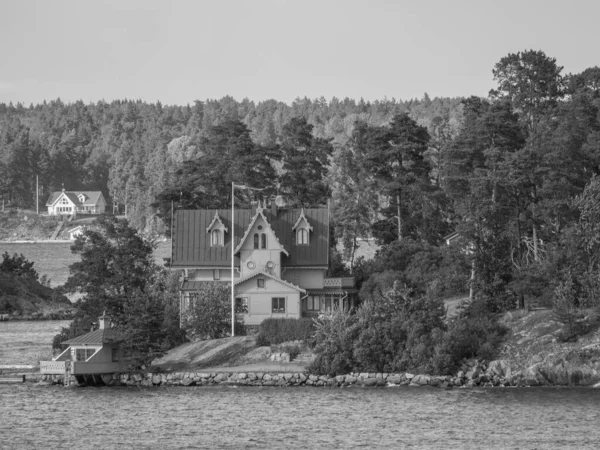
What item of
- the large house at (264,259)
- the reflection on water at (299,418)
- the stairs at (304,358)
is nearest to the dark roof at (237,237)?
the large house at (264,259)

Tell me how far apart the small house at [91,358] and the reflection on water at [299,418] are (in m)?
1.16

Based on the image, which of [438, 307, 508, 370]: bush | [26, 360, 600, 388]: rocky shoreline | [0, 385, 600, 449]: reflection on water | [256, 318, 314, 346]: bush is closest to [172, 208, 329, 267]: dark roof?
[256, 318, 314, 346]: bush

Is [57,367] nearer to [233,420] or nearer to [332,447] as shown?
[233,420]

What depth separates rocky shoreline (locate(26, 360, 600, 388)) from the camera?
6525 centimetres

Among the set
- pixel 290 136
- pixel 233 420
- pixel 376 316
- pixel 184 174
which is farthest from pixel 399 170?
pixel 233 420

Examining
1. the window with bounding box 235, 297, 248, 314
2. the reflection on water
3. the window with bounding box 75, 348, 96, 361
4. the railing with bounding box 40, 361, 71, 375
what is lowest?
the reflection on water

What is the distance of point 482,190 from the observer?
78438mm

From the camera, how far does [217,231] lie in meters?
80.4

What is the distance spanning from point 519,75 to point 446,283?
76.2ft

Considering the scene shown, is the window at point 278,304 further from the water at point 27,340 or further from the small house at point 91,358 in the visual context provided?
the water at point 27,340

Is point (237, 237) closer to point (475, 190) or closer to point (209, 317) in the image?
point (209, 317)

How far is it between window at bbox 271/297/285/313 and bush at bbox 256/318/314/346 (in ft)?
14.2

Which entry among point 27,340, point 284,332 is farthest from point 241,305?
point 27,340

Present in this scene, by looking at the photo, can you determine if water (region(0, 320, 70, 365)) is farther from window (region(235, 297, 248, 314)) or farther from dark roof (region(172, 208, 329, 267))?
window (region(235, 297, 248, 314))
